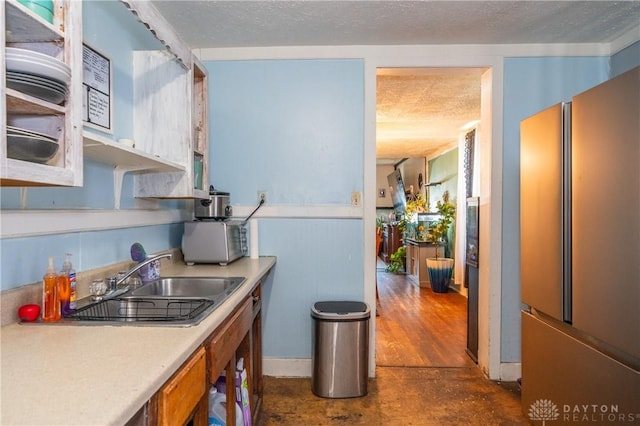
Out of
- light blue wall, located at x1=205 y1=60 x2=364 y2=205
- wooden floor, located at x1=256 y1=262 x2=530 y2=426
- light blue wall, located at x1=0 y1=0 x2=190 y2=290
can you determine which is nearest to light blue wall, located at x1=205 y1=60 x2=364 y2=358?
light blue wall, located at x1=205 y1=60 x2=364 y2=205

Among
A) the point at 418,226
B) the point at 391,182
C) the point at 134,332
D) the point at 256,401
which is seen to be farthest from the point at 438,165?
the point at 134,332

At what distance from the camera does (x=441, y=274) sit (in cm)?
496

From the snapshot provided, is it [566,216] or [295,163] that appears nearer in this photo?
[566,216]

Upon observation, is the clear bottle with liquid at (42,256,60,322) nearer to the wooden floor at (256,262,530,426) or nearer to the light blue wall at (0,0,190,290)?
the light blue wall at (0,0,190,290)

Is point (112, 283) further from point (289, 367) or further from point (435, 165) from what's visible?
point (435, 165)

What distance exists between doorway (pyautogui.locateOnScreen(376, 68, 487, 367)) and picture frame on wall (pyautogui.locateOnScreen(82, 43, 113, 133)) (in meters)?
1.69

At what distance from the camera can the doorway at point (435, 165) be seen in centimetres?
280

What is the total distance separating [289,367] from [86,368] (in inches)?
74.3

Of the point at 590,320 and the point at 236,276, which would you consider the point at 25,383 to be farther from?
the point at 590,320

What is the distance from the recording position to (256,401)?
75.5 inches

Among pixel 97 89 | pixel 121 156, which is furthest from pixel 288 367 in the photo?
pixel 97 89

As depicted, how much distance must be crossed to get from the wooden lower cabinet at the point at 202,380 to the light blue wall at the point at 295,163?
2.30 ft

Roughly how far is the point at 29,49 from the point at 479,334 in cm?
291

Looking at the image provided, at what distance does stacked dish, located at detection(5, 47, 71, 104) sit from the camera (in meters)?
0.81
